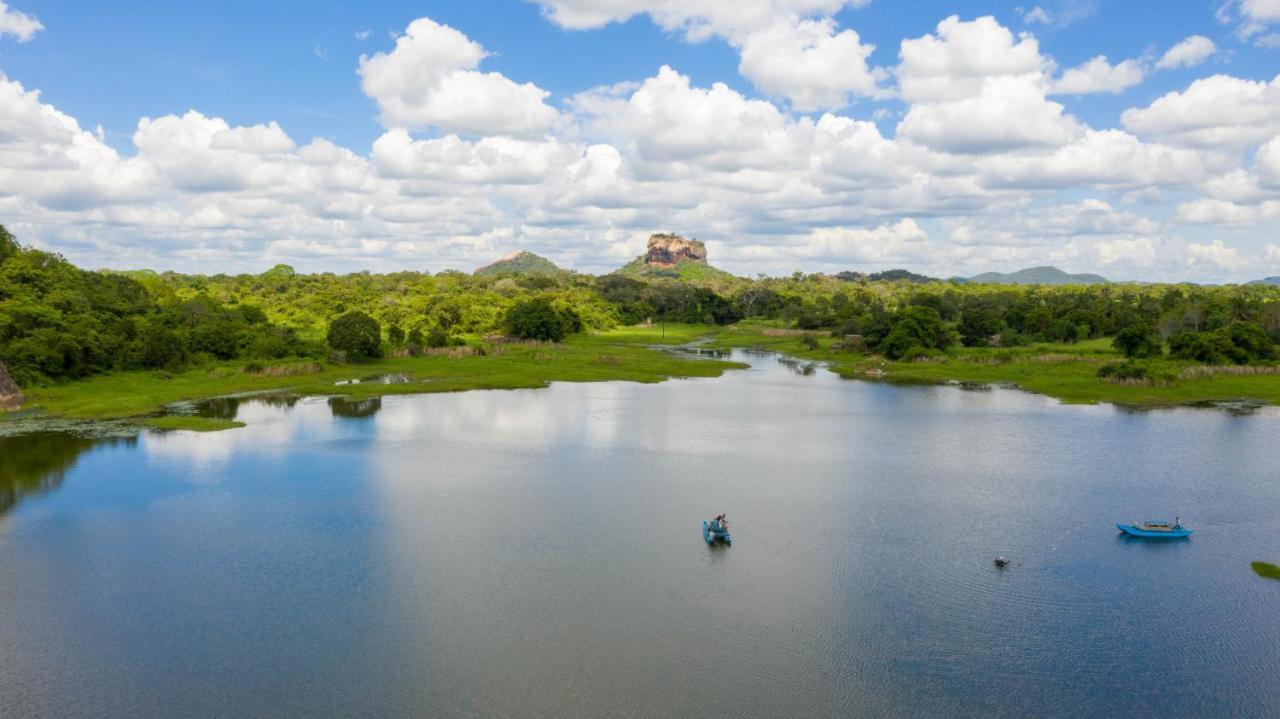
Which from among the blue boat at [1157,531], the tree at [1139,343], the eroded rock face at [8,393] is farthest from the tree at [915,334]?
the eroded rock face at [8,393]

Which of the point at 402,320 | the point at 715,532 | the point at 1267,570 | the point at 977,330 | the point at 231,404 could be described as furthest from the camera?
the point at 402,320

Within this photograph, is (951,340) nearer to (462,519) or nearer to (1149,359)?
(1149,359)

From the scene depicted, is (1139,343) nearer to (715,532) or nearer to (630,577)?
(715,532)

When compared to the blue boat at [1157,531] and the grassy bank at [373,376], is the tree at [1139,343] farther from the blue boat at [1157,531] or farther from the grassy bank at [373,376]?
the blue boat at [1157,531]

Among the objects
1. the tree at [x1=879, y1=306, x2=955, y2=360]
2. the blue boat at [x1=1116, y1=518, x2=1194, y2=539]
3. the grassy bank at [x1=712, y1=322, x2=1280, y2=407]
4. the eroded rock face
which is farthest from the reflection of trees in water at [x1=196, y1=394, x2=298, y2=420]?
the tree at [x1=879, y1=306, x2=955, y2=360]

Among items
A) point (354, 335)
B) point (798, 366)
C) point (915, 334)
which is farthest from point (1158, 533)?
point (354, 335)

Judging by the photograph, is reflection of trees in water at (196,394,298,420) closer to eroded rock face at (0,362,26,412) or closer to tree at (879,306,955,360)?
eroded rock face at (0,362,26,412)
